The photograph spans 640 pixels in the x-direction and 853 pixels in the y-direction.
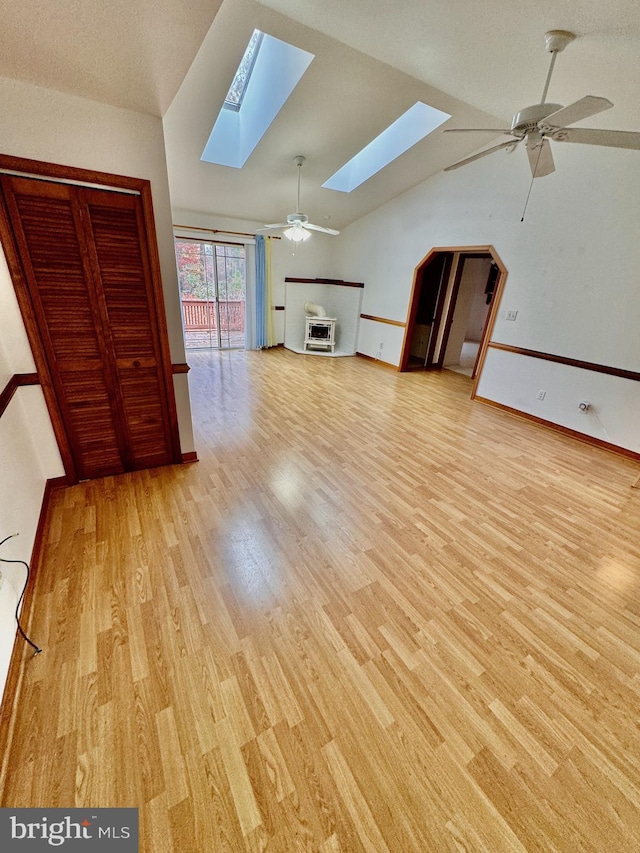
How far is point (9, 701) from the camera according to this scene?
1224 millimetres

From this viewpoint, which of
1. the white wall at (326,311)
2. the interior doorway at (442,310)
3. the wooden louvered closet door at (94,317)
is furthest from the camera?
the white wall at (326,311)

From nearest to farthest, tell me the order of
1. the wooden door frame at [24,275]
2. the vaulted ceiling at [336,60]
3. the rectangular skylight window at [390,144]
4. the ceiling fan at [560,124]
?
the vaulted ceiling at [336,60]
the ceiling fan at [560,124]
the wooden door frame at [24,275]
the rectangular skylight window at [390,144]

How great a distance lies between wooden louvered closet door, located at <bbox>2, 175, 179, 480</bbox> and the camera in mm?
1972

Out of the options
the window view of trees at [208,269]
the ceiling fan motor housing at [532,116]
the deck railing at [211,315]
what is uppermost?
the ceiling fan motor housing at [532,116]

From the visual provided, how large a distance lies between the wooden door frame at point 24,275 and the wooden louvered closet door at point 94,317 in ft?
0.04

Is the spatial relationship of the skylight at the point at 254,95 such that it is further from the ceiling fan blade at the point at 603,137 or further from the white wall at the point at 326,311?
the white wall at the point at 326,311

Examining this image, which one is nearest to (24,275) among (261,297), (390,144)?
(390,144)

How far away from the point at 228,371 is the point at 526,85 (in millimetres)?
4635

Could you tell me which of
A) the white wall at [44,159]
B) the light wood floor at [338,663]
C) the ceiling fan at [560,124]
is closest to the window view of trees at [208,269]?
the white wall at [44,159]

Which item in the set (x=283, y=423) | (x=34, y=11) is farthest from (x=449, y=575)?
(x=34, y=11)

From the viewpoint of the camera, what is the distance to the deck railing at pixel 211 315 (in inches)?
270

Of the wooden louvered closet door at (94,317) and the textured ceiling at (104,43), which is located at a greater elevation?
the textured ceiling at (104,43)

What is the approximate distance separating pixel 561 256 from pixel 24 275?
4.81m

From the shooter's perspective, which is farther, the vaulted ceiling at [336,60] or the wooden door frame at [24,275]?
the wooden door frame at [24,275]
